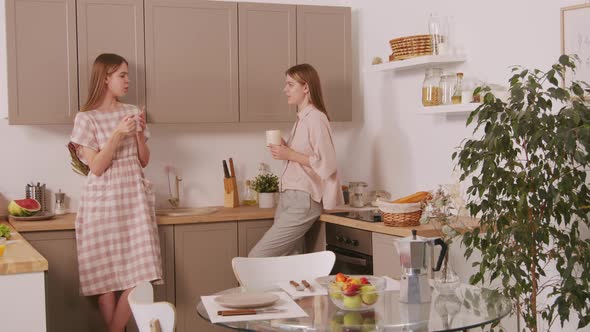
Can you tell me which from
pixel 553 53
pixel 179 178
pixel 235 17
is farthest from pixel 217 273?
pixel 553 53

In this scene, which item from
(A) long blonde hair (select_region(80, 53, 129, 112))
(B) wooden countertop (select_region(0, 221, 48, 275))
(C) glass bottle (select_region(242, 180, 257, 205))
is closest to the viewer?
(B) wooden countertop (select_region(0, 221, 48, 275))

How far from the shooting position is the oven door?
176 inches

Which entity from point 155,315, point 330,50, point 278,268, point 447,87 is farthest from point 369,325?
point 330,50

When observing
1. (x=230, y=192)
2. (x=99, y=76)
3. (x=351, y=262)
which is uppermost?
(x=99, y=76)

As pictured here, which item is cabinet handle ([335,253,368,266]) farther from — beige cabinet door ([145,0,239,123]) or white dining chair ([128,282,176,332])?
white dining chair ([128,282,176,332])

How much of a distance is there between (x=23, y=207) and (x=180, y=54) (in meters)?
1.27

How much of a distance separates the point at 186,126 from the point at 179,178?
1.11 ft

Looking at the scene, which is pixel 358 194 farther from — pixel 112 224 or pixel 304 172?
pixel 112 224

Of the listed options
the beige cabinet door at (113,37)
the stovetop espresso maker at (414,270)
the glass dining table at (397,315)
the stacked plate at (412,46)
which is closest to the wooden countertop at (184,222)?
the beige cabinet door at (113,37)

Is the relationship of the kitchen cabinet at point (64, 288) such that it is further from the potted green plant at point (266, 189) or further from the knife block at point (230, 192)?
the potted green plant at point (266, 189)

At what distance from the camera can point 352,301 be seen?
2.60 m

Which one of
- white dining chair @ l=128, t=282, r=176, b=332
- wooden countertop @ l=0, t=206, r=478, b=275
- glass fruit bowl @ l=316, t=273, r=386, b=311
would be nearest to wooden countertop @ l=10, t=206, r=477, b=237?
wooden countertop @ l=0, t=206, r=478, b=275

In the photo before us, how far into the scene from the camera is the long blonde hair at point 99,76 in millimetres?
4574

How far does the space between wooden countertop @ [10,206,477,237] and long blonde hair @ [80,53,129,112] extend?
65 centimetres
